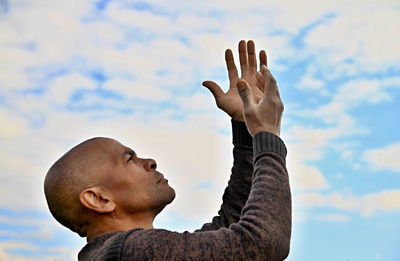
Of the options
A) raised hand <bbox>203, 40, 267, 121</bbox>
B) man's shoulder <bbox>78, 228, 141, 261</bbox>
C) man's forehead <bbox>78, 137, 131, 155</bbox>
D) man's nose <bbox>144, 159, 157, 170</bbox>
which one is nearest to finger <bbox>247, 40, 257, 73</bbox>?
raised hand <bbox>203, 40, 267, 121</bbox>

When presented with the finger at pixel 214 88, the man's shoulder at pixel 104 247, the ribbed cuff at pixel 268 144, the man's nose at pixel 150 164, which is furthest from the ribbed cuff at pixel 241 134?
the man's shoulder at pixel 104 247

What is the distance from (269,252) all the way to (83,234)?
1744 mm

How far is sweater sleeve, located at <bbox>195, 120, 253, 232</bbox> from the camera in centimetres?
520

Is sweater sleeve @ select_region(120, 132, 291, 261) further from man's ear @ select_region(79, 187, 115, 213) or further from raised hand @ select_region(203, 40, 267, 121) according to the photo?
raised hand @ select_region(203, 40, 267, 121)

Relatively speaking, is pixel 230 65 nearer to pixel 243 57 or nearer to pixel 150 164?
pixel 243 57

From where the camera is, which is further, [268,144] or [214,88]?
[214,88]

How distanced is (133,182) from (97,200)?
0.30 m

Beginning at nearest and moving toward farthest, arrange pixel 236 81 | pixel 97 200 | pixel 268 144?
pixel 268 144
pixel 97 200
pixel 236 81

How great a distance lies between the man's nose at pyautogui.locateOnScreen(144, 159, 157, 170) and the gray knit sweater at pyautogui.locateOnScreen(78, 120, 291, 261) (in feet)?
3.13

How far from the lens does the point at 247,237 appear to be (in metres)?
3.77

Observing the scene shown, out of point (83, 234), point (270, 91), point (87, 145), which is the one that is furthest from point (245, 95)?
point (83, 234)

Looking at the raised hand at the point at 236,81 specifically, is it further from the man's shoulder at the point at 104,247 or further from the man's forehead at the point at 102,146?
the man's shoulder at the point at 104,247

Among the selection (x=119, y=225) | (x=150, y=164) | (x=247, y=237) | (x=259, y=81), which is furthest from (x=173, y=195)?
(x=247, y=237)

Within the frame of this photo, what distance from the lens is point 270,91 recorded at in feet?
13.9
